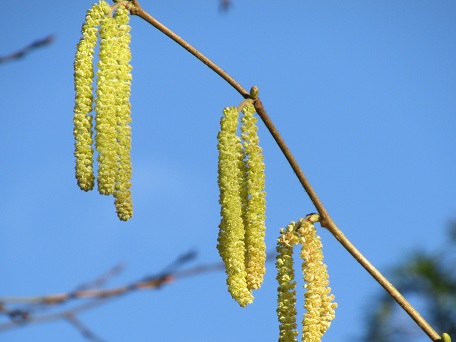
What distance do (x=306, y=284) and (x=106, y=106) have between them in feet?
2.00

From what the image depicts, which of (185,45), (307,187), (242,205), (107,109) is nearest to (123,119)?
(107,109)

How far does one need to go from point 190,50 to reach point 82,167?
37 centimetres

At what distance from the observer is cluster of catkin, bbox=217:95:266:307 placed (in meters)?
1.79

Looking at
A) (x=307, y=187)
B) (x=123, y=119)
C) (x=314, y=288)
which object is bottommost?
(x=314, y=288)

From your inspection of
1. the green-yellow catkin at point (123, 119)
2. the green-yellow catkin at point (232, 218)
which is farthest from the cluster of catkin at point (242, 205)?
the green-yellow catkin at point (123, 119)

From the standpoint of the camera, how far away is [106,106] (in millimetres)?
1814

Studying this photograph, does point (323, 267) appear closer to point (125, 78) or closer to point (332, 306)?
point (332, 306)

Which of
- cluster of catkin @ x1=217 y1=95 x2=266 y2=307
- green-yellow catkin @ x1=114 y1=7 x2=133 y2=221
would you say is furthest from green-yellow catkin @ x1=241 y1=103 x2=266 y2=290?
green-yellow catkin @ x1=114 y1=7 x2=133 y2=221

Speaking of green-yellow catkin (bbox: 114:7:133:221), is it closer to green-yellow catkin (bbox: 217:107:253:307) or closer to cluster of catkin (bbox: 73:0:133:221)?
cluster of catkin (bbox: 73:0:133:221)

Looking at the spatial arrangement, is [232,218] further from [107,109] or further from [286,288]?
[107,109]

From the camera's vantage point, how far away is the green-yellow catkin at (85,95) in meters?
1.82

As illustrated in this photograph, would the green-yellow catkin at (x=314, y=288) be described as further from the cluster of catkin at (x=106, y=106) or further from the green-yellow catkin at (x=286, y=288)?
the cluster of catkin at (x=106, y=106)

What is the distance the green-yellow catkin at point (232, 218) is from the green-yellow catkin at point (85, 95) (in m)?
0.30

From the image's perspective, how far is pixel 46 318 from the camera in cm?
156
